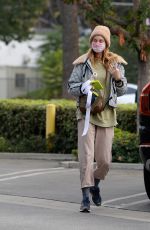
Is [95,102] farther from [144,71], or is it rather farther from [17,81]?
[17,81]

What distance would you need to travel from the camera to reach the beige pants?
8.99m

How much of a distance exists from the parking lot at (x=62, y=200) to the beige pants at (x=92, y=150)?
431 millimetres

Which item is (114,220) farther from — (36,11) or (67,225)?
(36,11)

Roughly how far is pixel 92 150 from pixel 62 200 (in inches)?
47.3

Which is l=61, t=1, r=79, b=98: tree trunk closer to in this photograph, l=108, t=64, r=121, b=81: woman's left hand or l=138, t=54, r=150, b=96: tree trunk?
l=138, t=54, r=150, b=96: tree trunk

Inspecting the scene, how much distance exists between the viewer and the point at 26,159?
50.3 feet

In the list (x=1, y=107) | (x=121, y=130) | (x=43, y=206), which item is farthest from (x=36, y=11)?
(x=43, y=206)

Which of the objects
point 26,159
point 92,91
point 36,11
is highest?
point 36,11

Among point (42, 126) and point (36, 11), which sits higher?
point (36, 11)

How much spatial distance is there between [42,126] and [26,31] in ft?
61.6

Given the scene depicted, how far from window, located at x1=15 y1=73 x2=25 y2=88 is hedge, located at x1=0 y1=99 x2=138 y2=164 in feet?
104

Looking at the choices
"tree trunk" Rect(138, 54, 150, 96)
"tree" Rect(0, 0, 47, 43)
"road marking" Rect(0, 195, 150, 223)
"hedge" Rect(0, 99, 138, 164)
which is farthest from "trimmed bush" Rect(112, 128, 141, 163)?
"tree" Rect(0, 0, 47, 43)

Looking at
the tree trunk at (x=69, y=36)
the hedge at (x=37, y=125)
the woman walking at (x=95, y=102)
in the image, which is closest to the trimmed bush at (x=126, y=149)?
the hedge at (x=37, y=125)

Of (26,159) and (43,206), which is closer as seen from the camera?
(43,206)
